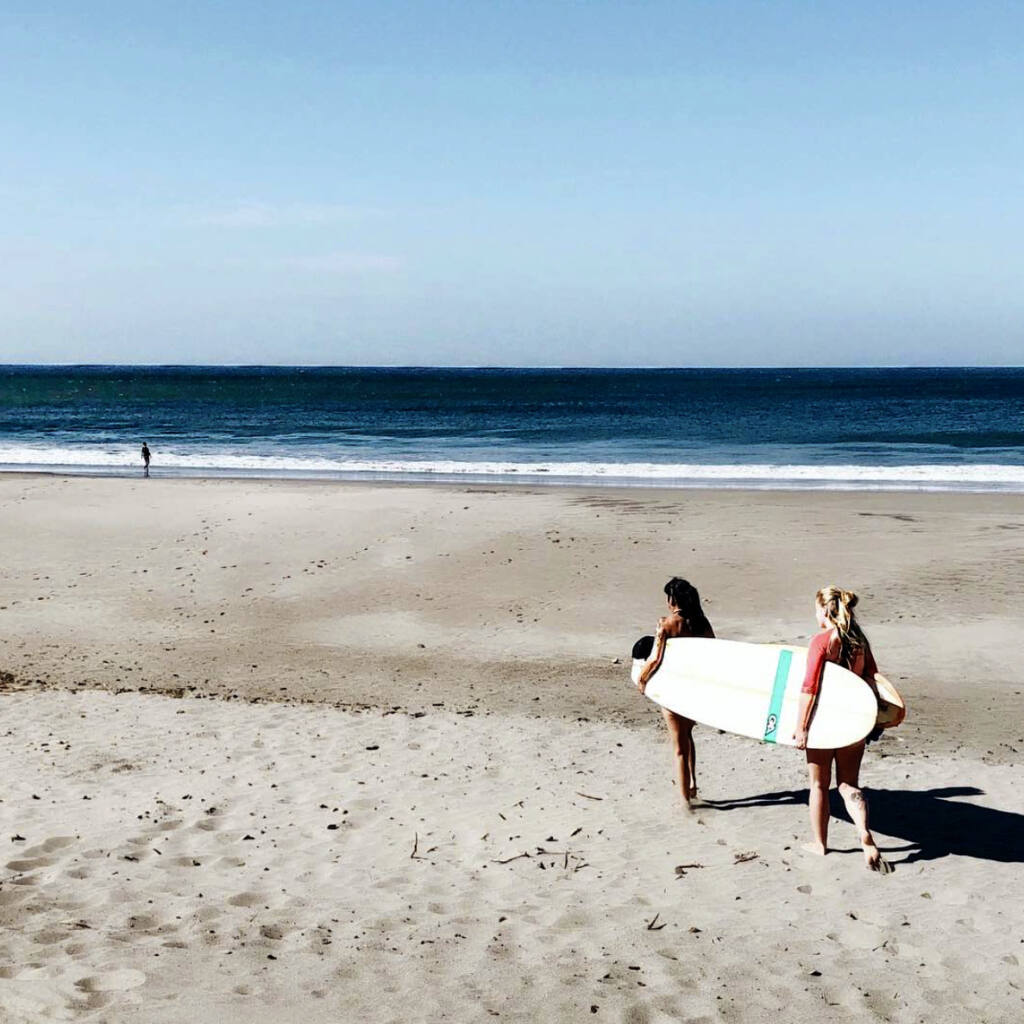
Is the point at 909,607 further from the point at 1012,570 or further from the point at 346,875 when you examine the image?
the point at 346,875

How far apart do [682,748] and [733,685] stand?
0.60 meters

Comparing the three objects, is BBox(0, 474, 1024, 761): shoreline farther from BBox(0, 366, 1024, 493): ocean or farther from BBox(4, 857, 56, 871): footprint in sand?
BBox(0, 366, 1024, 493): ocean

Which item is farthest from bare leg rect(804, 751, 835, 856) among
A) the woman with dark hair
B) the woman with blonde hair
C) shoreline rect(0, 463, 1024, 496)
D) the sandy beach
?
shoreline rect(0, 463, 1024, 496)

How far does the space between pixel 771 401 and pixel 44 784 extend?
9296cm

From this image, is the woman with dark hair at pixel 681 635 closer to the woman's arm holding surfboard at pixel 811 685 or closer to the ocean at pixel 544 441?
the woman's arm holding surfboard at pixel 811 685

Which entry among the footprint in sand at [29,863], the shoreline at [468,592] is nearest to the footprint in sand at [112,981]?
the footprint in sand at [29,863]

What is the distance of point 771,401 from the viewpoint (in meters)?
96.1

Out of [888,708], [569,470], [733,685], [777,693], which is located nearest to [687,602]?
[733,685]

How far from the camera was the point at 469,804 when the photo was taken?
790 cm

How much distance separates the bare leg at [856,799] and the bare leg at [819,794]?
0.28ft

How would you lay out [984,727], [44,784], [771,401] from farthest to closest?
1. [771,401]
2. [984,727]
3. [44,784]

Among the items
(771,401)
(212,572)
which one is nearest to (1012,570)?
(212,572)

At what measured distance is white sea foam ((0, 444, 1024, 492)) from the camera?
33.0 m

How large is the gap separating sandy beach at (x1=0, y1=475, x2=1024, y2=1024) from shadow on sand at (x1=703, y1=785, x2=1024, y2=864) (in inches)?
1.3
